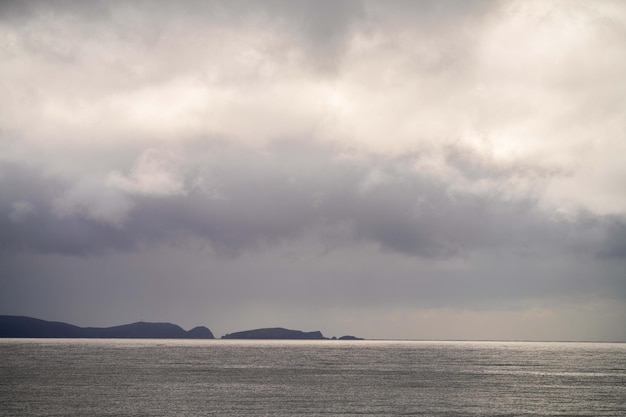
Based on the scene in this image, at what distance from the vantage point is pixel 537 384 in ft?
505

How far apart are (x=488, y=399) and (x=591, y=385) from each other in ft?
150

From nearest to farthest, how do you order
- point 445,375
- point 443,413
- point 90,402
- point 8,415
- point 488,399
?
point 8,415 → point 443,413 → point 90,402 → point 488,399 → point 445,375

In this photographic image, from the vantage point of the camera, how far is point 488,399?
12069cm

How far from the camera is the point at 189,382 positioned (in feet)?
491

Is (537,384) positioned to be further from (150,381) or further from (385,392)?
(150,381)

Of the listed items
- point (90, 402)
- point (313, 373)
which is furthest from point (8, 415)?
point (313, 373)

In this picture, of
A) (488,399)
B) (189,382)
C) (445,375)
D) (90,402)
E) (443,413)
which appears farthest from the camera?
(445,375)

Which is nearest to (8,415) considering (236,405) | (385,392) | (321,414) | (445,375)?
(236,405)

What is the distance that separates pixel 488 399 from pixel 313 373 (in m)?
75.1

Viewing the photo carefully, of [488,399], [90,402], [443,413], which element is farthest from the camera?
[488,399]

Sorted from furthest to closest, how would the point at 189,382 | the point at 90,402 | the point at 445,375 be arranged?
the point at 445,375 → the point at 189,382 → the point at 90,402

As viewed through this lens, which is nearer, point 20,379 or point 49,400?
point 49,400

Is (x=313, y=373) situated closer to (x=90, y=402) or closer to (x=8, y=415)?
(x=90, y=402)

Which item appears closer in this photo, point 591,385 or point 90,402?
point 90,402
